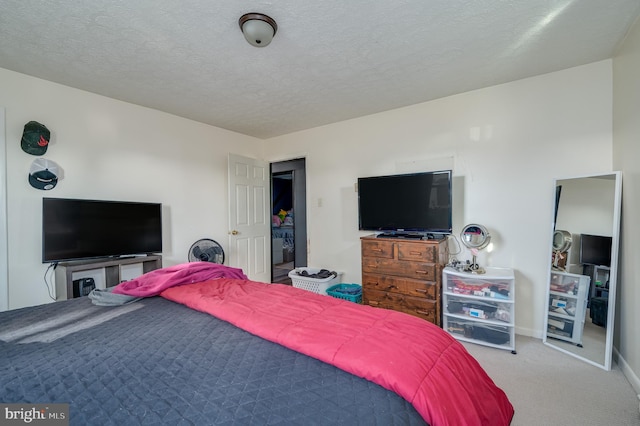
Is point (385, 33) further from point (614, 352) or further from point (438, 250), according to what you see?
point (614, 352)

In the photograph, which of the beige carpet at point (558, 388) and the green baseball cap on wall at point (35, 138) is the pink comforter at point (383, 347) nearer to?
the beige carpet at point (558, 388)

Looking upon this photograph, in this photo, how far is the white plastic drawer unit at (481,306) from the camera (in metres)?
2.45

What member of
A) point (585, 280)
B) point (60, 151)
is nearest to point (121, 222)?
point (60, 151)

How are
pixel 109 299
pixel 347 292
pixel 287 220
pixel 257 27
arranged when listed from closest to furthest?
pixel 109 299 < pixel 257 27 < pixel 347 292 < pixel 287 220

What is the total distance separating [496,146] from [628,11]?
1.22 m

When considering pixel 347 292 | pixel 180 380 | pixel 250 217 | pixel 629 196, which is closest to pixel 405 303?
pixel 347 292

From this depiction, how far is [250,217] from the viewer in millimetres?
4367

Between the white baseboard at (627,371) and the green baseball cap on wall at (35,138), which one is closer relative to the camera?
the white baseboard at (627,371)

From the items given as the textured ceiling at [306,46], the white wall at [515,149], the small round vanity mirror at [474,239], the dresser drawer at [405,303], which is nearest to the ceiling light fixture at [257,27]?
the textured ceiling at [306,46]

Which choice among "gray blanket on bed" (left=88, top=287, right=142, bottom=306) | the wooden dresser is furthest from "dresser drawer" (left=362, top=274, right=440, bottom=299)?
"gray blanket on bed" (left=88, top=287, right=142, bottom=306)

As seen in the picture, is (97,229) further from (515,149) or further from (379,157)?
(515,149)

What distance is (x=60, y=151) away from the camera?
8.87 ft

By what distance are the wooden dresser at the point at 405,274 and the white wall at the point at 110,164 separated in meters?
2.24

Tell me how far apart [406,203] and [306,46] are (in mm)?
1848
